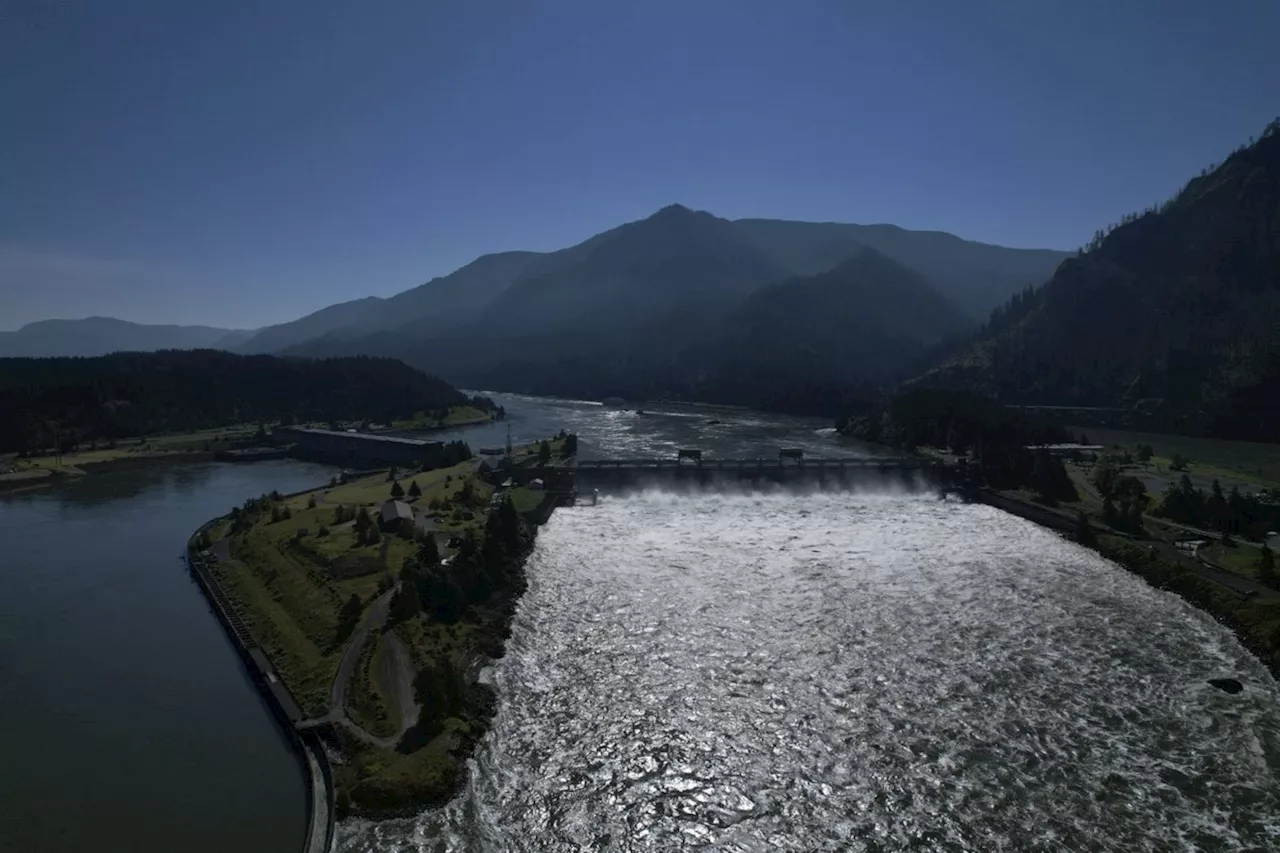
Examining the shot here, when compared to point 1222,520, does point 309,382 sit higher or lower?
higher

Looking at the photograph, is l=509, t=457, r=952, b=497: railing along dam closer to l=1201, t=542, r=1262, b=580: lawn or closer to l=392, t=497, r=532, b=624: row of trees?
l=392, t=497, r=532, b=624: row of trees

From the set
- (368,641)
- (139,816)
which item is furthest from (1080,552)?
(139,816)

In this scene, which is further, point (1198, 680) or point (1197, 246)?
point (1197, 246)

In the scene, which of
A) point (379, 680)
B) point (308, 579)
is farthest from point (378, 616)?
point (308, 579)

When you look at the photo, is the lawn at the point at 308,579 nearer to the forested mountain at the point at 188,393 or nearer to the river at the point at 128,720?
the river at the point at 128,720

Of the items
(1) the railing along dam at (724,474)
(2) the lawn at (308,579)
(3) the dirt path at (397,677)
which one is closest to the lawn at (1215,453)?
(1) the railing along dam at (724,474)

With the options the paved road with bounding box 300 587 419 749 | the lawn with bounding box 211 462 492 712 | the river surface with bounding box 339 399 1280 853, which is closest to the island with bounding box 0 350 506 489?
the lawn with bounding box 211 462 492 712

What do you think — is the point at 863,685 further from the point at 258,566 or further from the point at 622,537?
the point at 258,566
